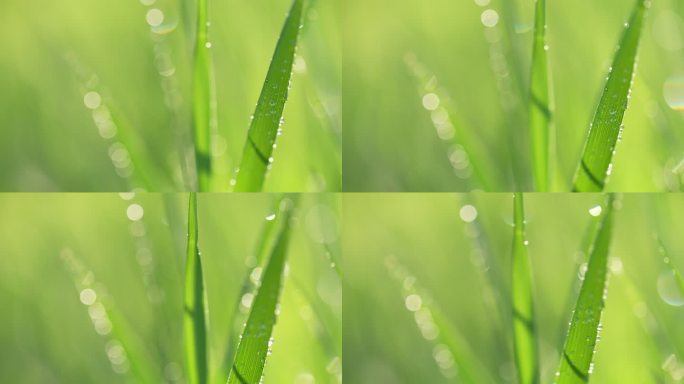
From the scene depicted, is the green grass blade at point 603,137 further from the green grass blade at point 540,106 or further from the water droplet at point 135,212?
the water droplet at point 135,212

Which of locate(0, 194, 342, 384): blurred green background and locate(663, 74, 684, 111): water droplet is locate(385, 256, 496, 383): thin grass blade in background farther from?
locate(663, 74, 684, 111): water droplet

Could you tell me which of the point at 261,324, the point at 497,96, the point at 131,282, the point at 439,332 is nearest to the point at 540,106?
the point at 497,96

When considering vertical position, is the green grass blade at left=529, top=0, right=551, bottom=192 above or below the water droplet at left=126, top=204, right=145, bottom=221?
above

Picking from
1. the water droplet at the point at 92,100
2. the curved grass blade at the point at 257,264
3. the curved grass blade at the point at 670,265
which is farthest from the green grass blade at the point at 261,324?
the curved grass blade at the point at 670,265

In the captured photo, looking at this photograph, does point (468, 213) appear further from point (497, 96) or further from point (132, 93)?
point (132, 93)

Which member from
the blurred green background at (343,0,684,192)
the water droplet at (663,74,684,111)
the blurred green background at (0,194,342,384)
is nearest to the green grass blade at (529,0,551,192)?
the blurred green background at (343,0,684,192)

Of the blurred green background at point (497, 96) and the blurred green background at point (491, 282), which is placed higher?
the blurred green background at point (497, 96)
